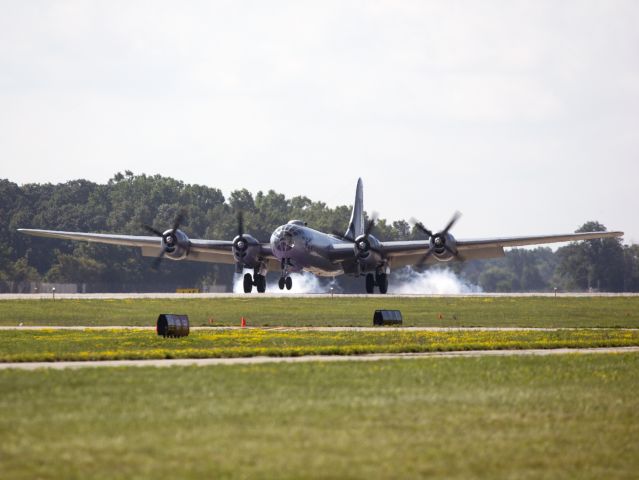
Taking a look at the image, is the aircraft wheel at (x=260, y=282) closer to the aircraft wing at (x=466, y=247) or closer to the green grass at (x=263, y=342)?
the aircraft wing at (x=466, y=247)

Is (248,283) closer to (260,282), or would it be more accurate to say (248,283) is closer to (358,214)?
(260,282)

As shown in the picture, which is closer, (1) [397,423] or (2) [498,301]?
(1) [397,423]

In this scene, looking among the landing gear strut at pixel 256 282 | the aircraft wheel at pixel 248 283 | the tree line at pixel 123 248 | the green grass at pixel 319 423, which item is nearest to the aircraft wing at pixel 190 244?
the landing gear strut at pixel 256 282

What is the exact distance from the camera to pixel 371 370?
1075 inches

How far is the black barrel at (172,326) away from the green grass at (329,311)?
1594 centimetres

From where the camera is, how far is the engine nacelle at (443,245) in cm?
6956

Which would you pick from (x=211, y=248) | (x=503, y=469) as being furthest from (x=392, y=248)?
(x=503, y=469)

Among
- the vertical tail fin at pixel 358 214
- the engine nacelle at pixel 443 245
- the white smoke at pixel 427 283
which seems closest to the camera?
the engine nacelle at pixel 443 245

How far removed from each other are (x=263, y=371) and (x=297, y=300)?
5872 cm

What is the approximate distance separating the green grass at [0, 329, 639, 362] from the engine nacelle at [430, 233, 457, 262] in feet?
71.5

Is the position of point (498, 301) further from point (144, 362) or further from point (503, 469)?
point (503, 469)

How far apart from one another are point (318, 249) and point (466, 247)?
9.89 metres

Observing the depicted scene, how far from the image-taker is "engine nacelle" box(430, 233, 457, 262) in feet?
228

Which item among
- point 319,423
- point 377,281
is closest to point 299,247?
point 377,281
